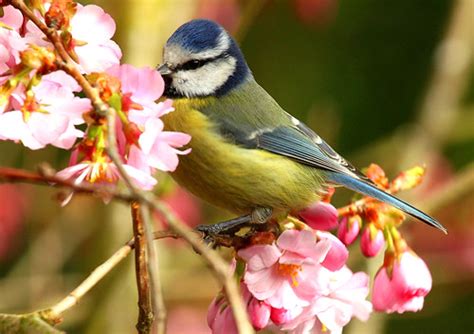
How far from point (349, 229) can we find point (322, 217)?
0.14 ft

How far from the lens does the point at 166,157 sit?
1099 mm

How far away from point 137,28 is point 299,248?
125 cm

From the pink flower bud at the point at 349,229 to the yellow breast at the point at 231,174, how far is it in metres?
0.22

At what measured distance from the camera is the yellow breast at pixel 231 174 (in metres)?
1.64

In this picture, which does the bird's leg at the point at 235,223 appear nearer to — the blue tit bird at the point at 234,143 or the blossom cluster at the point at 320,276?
the blue tit bird at the point at 234,143

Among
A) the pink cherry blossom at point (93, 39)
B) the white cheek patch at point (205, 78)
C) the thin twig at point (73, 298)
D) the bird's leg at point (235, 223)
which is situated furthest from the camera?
the white cheek patch at point (205, 78)

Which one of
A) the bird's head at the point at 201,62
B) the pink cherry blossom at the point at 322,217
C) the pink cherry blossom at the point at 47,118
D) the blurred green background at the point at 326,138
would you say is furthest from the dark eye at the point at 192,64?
the pink cherry blossom at the point at 47,118

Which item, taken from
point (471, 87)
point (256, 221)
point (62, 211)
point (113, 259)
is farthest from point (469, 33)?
point (113, 259)

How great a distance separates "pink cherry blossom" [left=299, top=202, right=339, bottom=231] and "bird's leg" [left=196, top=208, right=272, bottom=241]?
11 centimetres

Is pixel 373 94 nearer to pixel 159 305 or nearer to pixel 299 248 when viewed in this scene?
pixel 299 248

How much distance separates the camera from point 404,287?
1.37 metres

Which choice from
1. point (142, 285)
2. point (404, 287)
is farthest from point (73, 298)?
point (404, 287)

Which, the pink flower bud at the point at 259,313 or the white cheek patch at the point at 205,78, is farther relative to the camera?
the white cheek patch at the point at 205,78

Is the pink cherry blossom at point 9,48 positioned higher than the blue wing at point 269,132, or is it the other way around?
the pink cherry blossom at point 9,48
